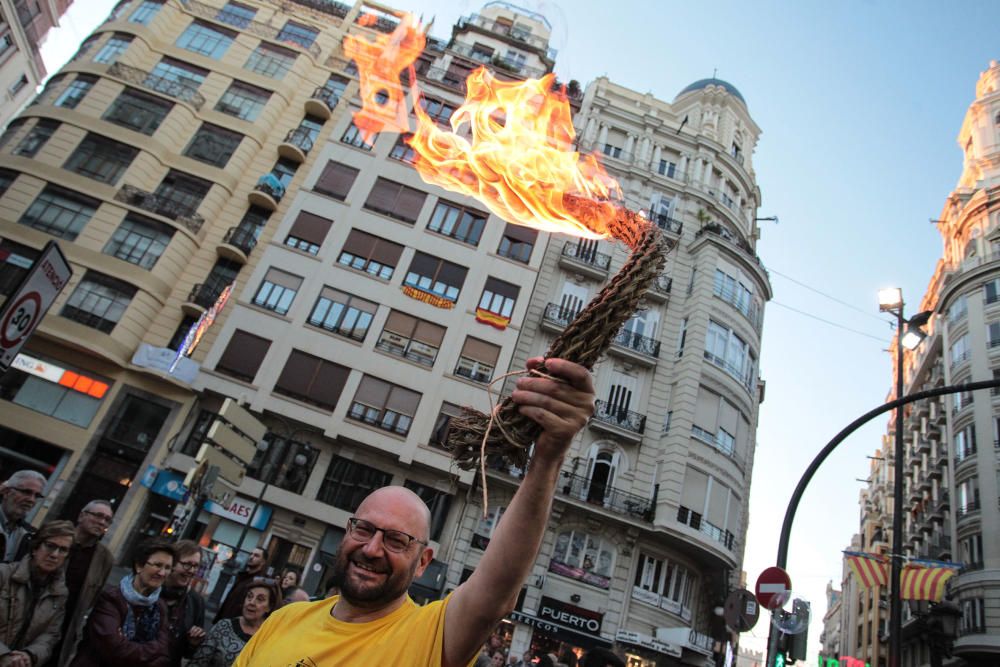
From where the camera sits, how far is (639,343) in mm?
27203

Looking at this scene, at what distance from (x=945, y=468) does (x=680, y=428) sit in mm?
23527

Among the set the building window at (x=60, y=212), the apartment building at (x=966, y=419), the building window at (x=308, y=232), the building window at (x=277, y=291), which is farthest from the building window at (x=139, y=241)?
the apartment building at (x=966, y=419)

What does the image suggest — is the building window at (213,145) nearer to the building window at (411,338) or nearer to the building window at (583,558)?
the building window at (411,338)

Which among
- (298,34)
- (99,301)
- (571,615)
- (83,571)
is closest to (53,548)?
(83,571)

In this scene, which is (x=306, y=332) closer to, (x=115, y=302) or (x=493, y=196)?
(x=115, y=302)

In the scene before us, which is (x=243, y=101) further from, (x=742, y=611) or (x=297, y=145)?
(x=742, y=611)

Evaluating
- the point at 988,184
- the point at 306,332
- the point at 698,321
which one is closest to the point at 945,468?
the point at 988,184

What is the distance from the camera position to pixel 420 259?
87.0 feet

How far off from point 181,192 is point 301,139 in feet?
19.6

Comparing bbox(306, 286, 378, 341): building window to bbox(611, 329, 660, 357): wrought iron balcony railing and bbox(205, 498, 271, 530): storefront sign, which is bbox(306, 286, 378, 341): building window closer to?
bbox(205, 498, 271, 530): storefront sign

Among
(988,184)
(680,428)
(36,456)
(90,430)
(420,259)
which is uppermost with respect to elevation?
(988,184)

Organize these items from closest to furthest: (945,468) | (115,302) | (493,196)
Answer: (493,196) → (115,302) → (945,468)

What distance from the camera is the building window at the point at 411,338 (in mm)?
24625

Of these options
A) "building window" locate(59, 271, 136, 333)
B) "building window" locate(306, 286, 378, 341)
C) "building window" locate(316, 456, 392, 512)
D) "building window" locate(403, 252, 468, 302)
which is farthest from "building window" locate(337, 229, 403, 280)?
"building window" locate(59, 271, 136, 333)
